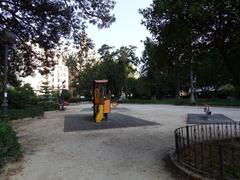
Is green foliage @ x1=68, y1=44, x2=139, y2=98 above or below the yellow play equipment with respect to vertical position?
above

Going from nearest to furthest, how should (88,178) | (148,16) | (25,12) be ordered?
1. (88,178)
2. (148,16)
3. (25,12)

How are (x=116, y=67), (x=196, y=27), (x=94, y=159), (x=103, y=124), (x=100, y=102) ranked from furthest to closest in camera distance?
(x=116, y=67), (x=100, y=102), (x=103, y=124), (x=94, y=159), (x=196, y=27)

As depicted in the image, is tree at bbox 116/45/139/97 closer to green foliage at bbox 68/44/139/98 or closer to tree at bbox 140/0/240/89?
green foliage at bbox 68/44/139/98

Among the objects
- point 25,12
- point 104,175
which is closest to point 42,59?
point 25,12

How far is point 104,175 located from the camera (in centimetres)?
691

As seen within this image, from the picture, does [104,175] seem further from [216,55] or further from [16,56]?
[16,56]

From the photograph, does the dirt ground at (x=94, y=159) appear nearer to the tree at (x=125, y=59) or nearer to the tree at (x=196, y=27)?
the tree at (x=196, y=27)

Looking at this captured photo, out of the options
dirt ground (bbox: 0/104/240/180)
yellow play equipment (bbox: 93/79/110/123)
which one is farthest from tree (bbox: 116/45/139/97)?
dirt ground (bbox: 0/104/240/180)

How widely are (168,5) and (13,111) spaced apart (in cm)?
1715

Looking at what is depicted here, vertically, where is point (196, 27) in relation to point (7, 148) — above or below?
above

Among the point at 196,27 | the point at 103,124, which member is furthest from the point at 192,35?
the point at 103,124

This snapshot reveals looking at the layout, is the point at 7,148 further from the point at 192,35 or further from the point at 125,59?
the point at 125,59

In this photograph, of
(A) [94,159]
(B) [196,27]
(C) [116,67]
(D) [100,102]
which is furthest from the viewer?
(C) [116,67]

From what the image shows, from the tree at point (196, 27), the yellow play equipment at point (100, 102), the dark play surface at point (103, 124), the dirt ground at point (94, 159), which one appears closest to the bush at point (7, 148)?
the dirt ground at point (94, 159)
